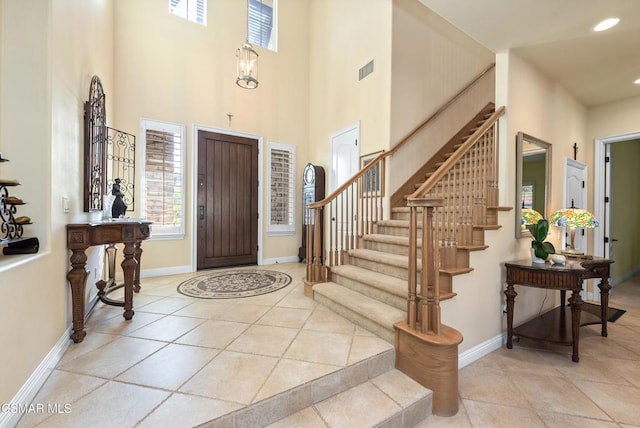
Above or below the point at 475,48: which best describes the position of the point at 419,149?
below

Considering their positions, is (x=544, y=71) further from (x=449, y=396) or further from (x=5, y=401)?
(x=5, y=401)

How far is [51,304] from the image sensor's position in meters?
1.75

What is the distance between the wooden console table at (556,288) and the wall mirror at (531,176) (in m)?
0.45

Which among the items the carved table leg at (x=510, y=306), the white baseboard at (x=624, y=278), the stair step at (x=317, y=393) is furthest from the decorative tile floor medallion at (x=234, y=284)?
the white baseboard at (x=624, y=278)

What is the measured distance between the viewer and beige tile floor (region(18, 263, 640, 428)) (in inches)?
54.8

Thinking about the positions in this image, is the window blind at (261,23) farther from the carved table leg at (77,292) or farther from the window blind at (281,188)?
the carved table leg at (77,292)

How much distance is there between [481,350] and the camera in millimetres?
2443

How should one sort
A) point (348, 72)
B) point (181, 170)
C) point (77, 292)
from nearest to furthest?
point (77, 292) → point (181, 170) → point (348, 72)

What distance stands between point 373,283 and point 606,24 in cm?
289

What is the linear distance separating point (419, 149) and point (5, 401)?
4338 mm

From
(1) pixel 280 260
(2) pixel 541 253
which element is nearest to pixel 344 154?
(1) pixel 280 260

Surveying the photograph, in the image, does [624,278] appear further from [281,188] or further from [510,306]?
[281,188]

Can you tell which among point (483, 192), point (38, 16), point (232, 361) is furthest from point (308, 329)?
point (38, 16)

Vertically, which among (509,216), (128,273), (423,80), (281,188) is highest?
(423,80)
